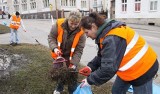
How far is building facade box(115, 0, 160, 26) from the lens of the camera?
2902 centimetres

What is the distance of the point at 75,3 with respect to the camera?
184 ft

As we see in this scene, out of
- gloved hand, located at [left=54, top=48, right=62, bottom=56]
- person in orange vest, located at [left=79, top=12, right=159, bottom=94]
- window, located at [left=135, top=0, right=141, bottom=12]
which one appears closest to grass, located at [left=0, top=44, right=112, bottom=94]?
gloved hand, located at [left=54, top=48, right=62, bottom=56]

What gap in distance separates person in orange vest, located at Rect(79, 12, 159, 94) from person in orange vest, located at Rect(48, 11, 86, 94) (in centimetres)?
146

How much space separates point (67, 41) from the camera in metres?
4.95

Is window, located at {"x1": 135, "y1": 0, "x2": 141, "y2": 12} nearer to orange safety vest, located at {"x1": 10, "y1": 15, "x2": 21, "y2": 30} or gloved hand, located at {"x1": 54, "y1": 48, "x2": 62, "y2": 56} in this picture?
orange safety vest, located at {"x1": 10, "y1": 15, "x2": 21, "y2": 30}

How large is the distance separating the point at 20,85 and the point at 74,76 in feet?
4.84

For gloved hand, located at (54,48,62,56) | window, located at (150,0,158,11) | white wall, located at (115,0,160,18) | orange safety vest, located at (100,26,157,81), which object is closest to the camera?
orange safety vest, located at (100,26,157,81)

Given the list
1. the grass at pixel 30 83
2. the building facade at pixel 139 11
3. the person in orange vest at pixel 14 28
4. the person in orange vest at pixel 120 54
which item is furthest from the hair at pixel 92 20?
the building facade at pixel 139 11

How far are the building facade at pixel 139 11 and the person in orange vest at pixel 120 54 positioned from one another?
1025 inches

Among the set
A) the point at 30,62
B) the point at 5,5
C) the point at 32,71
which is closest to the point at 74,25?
the point at 32,71

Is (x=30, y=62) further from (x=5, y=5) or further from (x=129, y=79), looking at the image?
(x=5, y=5)

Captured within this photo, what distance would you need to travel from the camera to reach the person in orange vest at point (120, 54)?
10.0 feet

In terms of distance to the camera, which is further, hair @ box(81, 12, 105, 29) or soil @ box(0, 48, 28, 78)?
soil @ box(0, 48, 28, 78)

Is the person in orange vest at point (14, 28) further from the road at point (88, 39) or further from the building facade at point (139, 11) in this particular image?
the building facade at point (139, 11)
